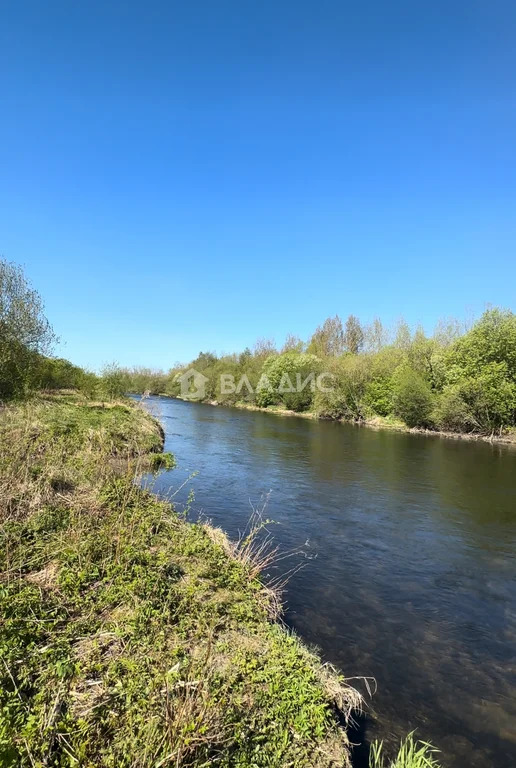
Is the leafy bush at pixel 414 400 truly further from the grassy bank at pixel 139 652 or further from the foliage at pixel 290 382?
the grassy bank at pixel 139 652

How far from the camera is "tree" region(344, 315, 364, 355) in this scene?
280 feet

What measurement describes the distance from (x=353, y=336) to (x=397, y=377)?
30.7 m

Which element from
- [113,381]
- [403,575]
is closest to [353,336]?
[113,381]

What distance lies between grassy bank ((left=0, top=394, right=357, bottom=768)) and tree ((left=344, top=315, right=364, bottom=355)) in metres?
78.8

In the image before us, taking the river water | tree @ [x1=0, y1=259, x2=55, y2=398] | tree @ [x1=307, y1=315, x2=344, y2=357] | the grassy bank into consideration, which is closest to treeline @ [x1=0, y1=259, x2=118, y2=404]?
tree @ [x1=0, y1=259, x2=55, y2=398]

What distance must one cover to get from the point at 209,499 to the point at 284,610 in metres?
7.86

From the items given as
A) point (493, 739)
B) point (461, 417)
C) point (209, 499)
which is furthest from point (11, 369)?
point (461, 417)

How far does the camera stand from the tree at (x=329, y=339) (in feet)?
282

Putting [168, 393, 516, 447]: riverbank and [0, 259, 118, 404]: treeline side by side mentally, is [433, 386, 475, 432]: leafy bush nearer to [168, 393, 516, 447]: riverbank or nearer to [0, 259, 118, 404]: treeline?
[168, 393, 516, 447]: riverbank

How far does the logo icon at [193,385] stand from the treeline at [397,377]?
141cm

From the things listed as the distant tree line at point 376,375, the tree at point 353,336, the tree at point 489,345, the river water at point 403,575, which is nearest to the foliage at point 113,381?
the distant tree line at point 376,375

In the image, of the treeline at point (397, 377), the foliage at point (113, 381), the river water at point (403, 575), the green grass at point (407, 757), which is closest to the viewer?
the green grass at point (407, 757)

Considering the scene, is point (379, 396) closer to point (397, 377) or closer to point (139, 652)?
point (397, 377)

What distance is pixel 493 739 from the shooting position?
5840mm
